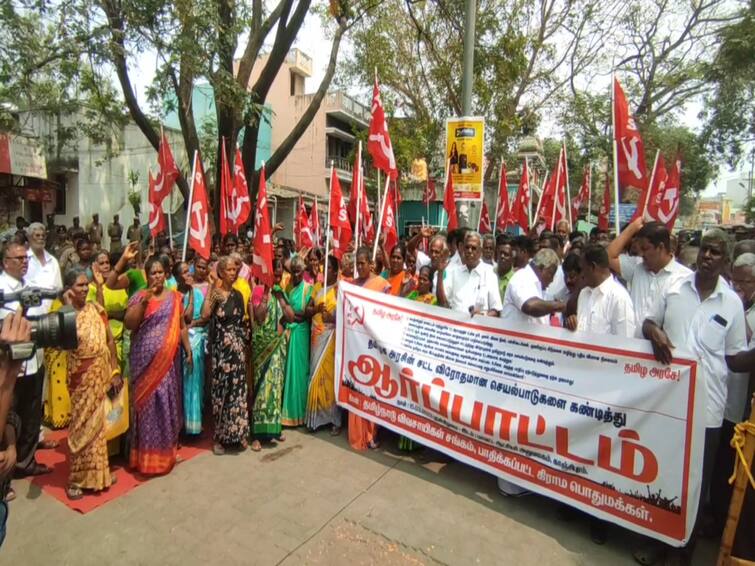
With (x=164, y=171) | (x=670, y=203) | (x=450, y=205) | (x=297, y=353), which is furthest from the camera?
(x=450, y=205)

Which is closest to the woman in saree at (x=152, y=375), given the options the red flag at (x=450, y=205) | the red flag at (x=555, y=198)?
the red flag at (x=450, y=205)

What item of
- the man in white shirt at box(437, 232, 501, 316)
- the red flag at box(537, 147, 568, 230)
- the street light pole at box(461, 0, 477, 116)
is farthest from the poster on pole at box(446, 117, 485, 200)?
the red flag at box(537, 147, 568, 230)

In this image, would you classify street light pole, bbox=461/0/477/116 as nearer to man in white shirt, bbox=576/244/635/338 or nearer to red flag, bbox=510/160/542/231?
red flag, bbox=510/160/542/231

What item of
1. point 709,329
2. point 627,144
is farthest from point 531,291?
point 627,144

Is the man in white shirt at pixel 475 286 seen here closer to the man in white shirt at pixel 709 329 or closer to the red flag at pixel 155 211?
the man in white shirt at pixel 709 329

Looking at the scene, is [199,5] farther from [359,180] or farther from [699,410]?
[699,410]

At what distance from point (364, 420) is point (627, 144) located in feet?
10.5

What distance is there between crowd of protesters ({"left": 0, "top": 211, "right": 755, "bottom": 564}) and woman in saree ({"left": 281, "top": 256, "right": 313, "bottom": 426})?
0.01 meters

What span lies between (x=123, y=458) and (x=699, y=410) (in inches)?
161

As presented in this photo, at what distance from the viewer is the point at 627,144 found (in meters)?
4.09

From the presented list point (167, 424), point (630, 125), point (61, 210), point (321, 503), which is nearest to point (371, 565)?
point (321, 503)

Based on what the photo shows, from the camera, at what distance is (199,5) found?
6.82 metres

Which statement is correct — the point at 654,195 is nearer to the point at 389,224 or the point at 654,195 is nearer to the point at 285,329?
the point at 389,224

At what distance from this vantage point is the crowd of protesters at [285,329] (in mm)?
2988
